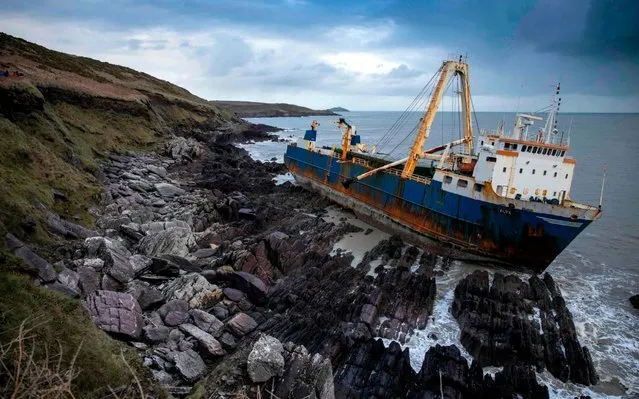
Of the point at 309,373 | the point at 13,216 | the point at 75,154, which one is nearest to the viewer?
the point at 309,373

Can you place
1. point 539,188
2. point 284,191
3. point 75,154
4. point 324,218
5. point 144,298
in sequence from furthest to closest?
point 284,191 < point 324,218 < point 75,154 < point 539,188 < point 144,298

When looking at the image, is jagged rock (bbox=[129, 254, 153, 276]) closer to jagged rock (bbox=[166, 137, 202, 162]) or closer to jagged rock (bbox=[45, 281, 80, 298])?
jagged rock (bbox=[45, 281, 80, 298])

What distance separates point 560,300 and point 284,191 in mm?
21696

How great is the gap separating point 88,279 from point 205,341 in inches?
168

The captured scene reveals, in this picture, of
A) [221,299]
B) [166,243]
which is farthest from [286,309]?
[166,243]

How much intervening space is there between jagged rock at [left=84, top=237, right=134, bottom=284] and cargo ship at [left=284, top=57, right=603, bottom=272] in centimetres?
1499

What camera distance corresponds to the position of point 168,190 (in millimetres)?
26578

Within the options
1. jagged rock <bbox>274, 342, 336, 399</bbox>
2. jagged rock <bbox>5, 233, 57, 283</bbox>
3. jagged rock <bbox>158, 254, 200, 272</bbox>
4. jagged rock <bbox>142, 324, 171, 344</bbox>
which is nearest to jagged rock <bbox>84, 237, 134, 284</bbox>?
jagged rock <bbox>158, 254, 200, 272</bbox>

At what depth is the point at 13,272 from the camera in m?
8.55

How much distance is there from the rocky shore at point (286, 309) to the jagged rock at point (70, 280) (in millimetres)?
59

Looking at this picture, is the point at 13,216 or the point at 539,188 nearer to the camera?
the point at 13,216

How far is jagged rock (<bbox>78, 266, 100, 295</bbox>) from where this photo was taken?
1171cm

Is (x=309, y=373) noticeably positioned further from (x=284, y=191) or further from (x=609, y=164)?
(x=609, y=164)

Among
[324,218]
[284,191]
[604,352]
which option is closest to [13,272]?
[604,352]
